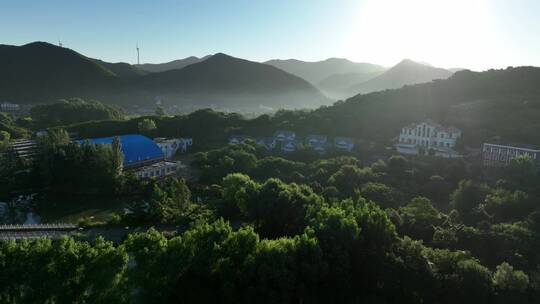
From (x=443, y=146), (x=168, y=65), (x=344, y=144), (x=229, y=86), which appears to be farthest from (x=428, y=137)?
(x=168, y=65)

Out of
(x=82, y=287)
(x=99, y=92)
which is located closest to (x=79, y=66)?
(x=99, y=92)

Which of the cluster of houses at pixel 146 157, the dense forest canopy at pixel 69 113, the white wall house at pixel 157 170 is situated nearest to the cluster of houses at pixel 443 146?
the white wall house at pixel 157 170

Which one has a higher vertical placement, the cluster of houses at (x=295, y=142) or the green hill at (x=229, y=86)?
the green hill at (x=229, y=86)

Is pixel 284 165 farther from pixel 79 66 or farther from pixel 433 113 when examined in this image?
pixel 79 66

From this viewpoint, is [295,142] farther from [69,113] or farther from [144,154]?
[69,113]

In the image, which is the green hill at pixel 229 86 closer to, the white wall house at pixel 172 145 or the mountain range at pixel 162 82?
the mountain range at pixel 162 82
